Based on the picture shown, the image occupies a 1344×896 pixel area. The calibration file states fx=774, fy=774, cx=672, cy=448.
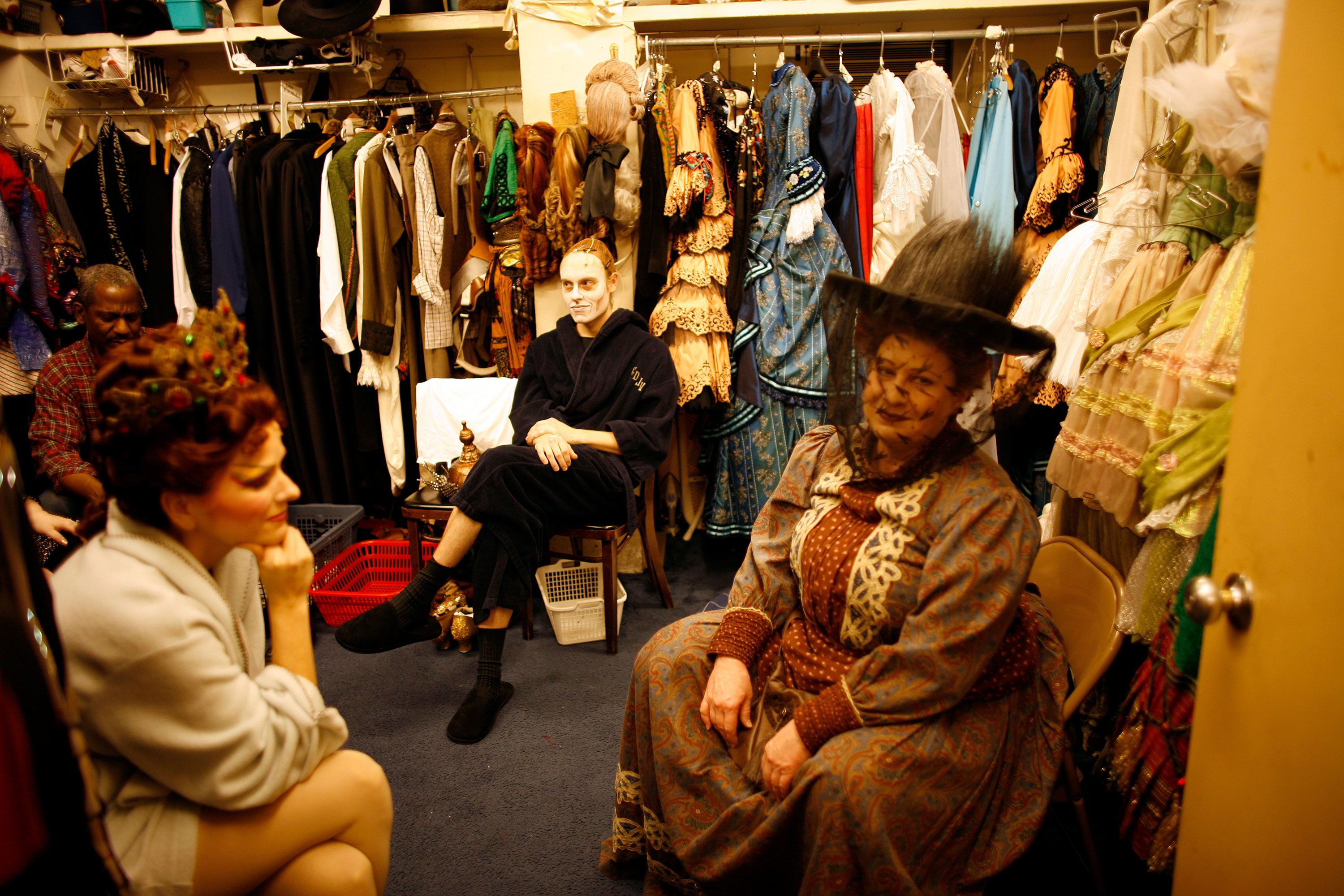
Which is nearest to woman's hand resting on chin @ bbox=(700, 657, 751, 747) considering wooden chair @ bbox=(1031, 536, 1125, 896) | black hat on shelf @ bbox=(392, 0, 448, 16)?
wooden chair @ bbox=(1031, 536, 1125, 896)

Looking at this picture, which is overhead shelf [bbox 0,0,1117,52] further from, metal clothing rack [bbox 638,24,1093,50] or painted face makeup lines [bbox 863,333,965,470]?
painted face makeup lines [bbox 863,333,965,470]

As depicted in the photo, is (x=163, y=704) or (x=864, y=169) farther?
(x=864, y=169)

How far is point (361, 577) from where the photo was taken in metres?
2.89

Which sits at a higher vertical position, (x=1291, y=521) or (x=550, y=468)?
(x=1291, y=521)

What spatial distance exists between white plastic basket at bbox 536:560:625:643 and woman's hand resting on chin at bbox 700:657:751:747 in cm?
117

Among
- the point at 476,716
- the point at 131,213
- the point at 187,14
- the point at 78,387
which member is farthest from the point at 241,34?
the point at 476,716

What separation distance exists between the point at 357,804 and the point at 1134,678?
1330mm

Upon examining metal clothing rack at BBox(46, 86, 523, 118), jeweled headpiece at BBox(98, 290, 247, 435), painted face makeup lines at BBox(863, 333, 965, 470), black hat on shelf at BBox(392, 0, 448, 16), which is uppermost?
black hat on shelf at BBox(392, 0, 448, 16)

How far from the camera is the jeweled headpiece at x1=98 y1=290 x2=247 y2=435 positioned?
2.83ft

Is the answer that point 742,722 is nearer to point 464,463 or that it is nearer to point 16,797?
point 16,797

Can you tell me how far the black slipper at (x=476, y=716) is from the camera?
209 cm

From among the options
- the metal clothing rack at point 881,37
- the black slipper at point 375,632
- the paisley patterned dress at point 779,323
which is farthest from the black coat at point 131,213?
the paisley patterned dress at point 779,323

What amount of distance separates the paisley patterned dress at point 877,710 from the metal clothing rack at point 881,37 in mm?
1995

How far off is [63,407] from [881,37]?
2956mm
